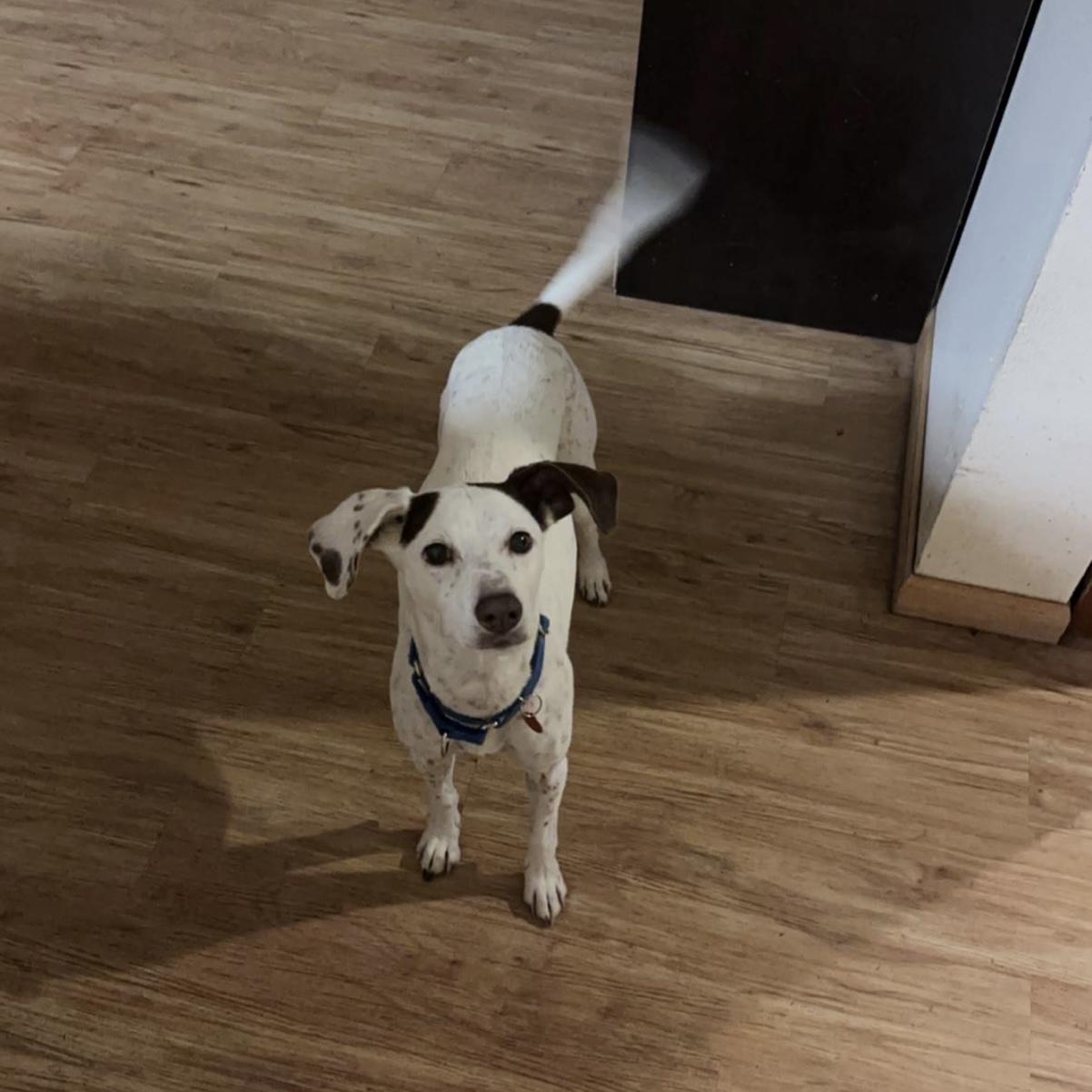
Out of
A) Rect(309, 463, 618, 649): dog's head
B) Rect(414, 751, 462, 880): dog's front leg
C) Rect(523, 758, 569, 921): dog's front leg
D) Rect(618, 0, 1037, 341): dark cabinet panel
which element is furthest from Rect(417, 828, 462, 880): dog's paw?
Rect(618, 0, 1037, 341): dark cabinet panel

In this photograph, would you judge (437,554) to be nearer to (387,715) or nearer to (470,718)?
(470,718)

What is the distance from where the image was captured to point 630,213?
2.63 metres

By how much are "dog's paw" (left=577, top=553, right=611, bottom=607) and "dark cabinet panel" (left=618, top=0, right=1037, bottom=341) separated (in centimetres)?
86

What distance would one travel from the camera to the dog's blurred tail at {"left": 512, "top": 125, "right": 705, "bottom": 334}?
2.44 meters

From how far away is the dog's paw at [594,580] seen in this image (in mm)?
2158

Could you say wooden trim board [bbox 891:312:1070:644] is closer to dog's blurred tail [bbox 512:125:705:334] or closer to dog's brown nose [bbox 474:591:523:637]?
dog's blurred tail [bbox 512:125:705:334]

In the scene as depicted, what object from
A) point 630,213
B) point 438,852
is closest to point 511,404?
point 438,852

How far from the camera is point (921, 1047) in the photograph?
168 cm

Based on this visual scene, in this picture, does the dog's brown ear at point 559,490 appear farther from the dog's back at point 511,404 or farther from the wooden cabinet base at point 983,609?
the wooden cabinet base at point 983,609

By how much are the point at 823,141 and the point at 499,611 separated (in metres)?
1.53

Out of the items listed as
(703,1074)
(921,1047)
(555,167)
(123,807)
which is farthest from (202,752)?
(555,167)

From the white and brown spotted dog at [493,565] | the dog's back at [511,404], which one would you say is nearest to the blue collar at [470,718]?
the white and brown spotted dog at [493,565]

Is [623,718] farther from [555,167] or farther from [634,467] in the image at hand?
[555,167]

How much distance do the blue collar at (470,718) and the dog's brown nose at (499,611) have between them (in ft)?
0.54
